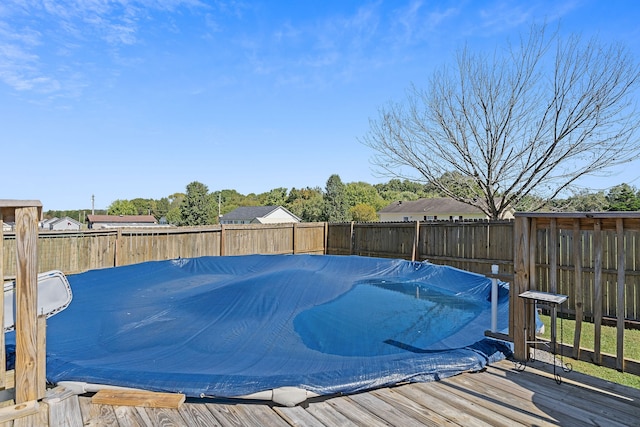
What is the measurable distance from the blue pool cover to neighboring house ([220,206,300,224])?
84.4 feet

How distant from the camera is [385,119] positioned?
33.7 ft

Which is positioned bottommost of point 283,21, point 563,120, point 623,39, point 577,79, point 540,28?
point 563,120

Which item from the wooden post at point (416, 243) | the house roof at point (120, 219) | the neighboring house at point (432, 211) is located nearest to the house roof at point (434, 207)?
the neighboring house at point (432, 211)

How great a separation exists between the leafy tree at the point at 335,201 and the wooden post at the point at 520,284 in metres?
29.1

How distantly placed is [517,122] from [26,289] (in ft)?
31.4

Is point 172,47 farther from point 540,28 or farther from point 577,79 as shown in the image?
point 577,79

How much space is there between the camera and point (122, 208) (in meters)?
53.7

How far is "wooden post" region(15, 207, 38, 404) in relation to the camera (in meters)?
1.95

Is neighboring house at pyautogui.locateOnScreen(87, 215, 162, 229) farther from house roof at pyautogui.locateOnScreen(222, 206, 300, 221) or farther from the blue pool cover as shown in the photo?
the blue pool cover

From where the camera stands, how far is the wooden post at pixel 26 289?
195cm

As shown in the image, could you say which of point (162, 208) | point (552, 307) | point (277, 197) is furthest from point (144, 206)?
point (552, 307)

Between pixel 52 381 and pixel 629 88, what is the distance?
33.6 feet

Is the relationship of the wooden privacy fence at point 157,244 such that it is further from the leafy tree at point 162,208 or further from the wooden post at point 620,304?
the leafy tree at point 162,208

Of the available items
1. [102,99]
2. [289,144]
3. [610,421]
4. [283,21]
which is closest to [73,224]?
[289,144]
